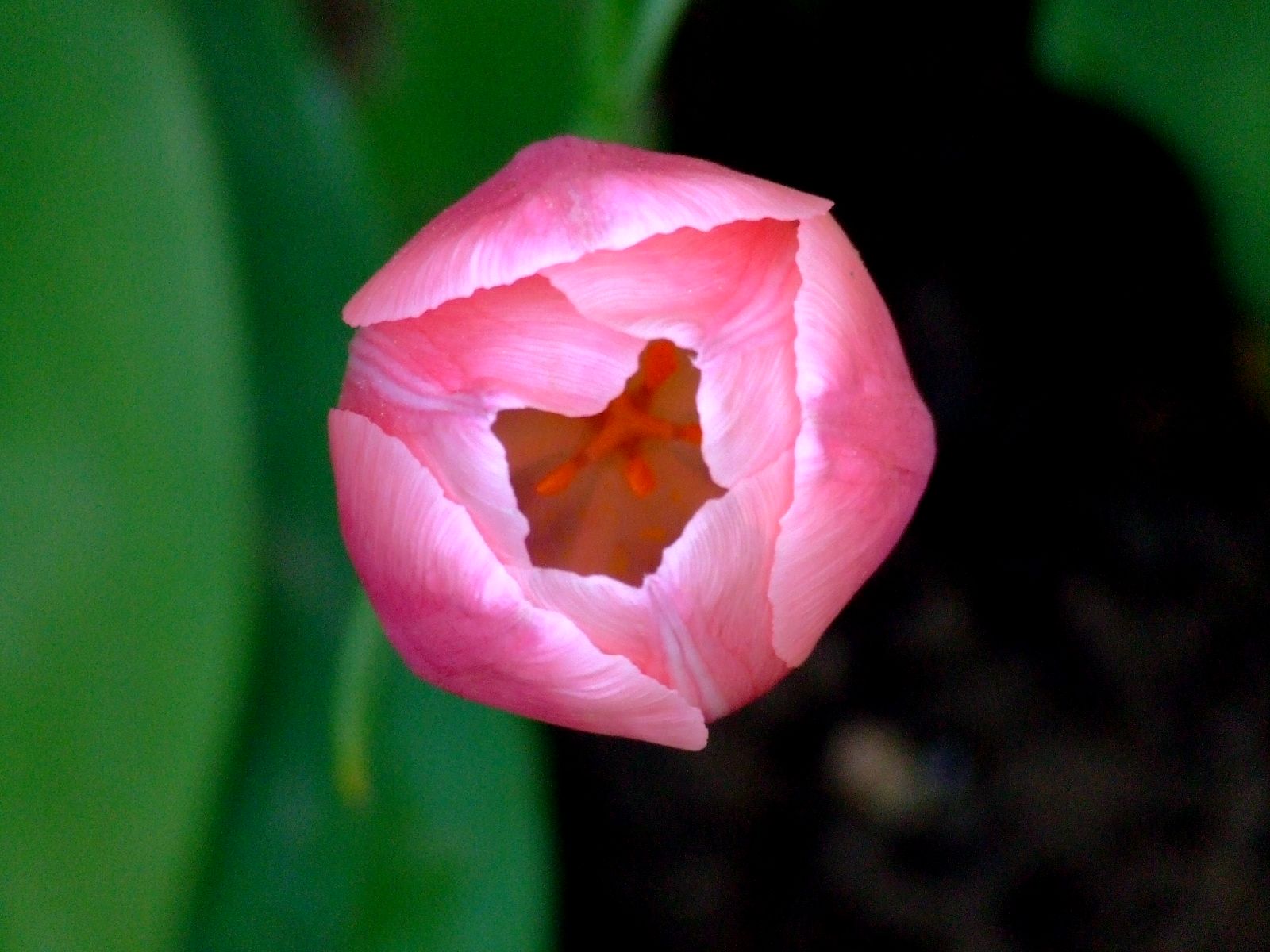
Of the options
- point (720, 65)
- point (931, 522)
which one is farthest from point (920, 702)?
point (720, 65)

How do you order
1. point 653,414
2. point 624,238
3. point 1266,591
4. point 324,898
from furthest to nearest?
point 1266,591 < point 324,898 < point 653,414 < point 624,238

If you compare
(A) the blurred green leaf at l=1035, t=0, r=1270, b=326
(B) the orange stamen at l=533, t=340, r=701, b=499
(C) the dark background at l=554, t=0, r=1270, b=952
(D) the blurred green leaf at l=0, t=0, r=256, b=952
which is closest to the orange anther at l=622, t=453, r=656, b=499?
(B) the orange stamen at l=533, t=340, r=701, b=499

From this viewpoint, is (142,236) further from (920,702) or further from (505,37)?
(920,702)

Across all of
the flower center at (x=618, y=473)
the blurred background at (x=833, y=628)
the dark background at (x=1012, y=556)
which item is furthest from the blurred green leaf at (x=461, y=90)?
the flower center at (x=618, y=473)

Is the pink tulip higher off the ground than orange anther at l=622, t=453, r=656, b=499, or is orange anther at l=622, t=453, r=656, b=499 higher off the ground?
the pink tulip

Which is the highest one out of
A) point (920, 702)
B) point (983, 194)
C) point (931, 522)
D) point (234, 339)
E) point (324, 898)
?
point (983, 194)

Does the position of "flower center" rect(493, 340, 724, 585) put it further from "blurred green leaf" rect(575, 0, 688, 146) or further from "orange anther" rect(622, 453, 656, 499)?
"blurred green leaf" rect(575, 0, 688, 146)

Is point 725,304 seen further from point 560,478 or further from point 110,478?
point 110,478

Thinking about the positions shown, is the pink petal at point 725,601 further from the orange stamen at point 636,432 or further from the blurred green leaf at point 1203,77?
the blurred green leaf at point 1203,77
